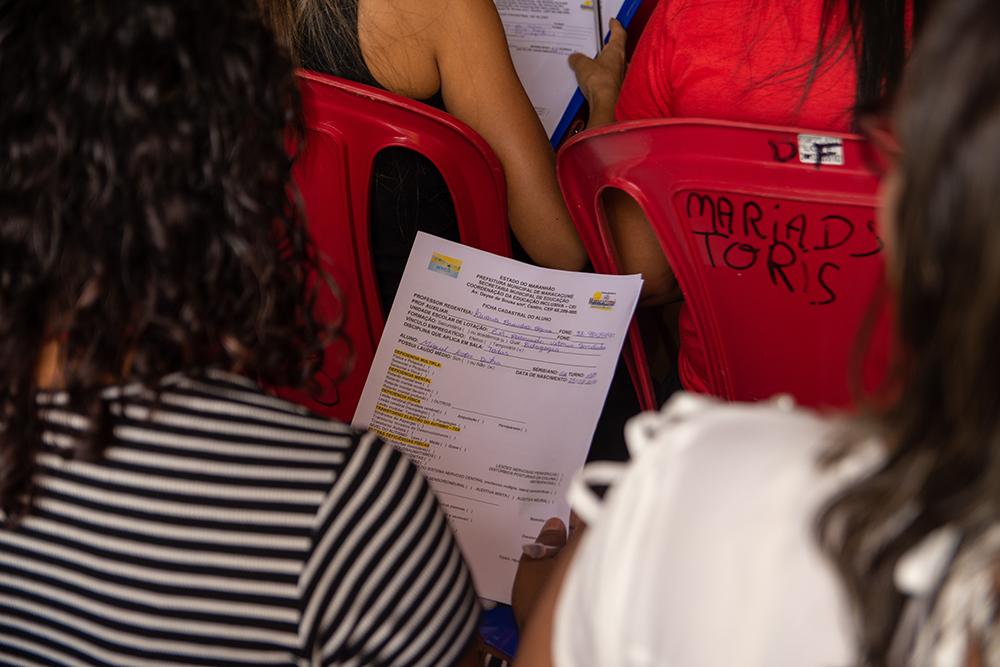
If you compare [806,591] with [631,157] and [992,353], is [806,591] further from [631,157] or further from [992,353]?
[631,157]

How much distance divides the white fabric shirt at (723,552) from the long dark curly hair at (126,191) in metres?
0.34

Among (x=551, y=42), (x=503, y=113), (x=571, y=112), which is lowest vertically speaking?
(x=503, y=113)

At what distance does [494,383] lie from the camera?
120 centimetres

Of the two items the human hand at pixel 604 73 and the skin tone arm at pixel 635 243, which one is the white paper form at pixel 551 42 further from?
the skin tone arm at pixel 635 243

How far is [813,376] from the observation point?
3.83ft

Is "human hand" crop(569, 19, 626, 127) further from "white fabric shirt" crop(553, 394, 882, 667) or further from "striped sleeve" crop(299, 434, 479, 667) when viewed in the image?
"white fabric shirt" crop(553, 394, 882, 667)

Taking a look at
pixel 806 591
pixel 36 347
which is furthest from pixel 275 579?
pixel 806 591

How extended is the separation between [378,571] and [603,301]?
57 cm

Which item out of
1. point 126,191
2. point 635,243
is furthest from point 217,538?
point 635,243

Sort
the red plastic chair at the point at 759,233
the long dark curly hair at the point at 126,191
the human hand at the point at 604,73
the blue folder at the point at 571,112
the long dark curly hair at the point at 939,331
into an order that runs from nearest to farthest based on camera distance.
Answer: the long dark curly hair at the point at 939,331, the long dark curly hair at the point at 126,191, the red plastic chair at the point at 759,233, the human hand at the point at 604,73, the blue folder at the point at 571,112

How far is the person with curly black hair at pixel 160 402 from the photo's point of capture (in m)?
0.67

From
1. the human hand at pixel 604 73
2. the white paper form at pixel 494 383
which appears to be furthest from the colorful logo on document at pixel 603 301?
the human hand at pixel 604 73

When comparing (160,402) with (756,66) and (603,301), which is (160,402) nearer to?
(603,301)

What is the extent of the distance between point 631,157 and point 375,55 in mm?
354
